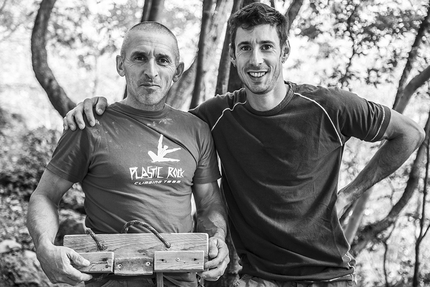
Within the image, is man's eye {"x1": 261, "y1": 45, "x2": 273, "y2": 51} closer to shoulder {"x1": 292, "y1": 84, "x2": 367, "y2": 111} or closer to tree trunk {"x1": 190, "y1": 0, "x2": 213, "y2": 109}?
shoulder {"x1": 292, "y1": 84, "x2": 367, "y2": 111}

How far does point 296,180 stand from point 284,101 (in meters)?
0.49

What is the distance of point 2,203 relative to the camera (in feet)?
31.1

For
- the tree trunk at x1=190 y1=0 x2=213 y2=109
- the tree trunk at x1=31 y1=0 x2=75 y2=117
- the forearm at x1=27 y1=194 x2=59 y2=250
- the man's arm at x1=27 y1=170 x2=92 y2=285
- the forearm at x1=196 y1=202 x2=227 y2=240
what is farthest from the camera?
the tree trunk at x1=31 y1=0 x2=75 y2=117

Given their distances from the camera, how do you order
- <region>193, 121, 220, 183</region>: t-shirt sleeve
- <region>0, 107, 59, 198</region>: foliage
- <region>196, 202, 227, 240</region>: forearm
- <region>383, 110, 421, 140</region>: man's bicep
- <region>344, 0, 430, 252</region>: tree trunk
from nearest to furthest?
<region>196, 202, 227, 240</region>: forearm, <region>193, 121, 220, 183</region>: t-shirt sleeve, <region>383, 110, 421, 140</region>: man's bicep, <region>344, 0, 430, 252</region>: tree trunk, <region>0, 107, 59, 198</region>: foliage

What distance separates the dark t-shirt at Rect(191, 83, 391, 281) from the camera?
3.40m

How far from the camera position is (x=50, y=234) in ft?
10.2

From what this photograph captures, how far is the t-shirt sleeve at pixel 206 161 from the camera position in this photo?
344cm

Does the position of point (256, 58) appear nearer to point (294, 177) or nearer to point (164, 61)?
point (164, 61)

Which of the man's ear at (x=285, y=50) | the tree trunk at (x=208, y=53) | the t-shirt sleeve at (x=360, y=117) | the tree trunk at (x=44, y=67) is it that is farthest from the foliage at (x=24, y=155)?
the t-shirt sleeve at (x=360, y=117)

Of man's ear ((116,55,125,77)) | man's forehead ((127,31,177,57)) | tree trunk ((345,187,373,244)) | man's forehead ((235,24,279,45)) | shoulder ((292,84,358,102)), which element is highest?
man's forehead ((235,24,279,45))

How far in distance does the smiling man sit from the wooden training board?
0.62 m

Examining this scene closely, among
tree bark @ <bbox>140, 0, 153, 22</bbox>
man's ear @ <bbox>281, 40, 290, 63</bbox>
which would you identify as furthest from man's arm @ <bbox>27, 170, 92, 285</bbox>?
tree bark @ <bbox>140, 0, 153, 22</bbox>

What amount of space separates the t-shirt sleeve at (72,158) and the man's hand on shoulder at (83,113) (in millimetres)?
54

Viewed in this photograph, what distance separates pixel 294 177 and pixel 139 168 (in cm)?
92
